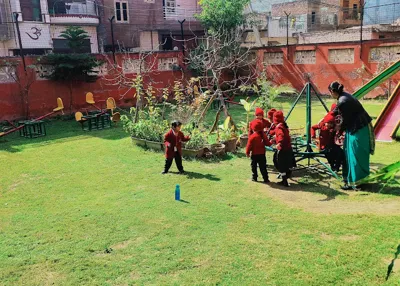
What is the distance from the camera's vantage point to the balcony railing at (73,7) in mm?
24812

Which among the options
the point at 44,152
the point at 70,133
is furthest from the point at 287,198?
the point at 70,133

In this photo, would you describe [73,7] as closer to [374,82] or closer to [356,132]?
[374,82]

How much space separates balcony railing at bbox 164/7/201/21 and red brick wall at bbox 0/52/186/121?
337 inches

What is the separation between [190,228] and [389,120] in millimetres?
7868

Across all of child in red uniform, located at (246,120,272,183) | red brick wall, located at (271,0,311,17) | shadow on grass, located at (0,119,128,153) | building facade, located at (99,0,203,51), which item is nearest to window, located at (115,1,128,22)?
building facade, located at (99,0,203,51)

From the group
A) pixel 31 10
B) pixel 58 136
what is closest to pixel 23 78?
pixel 58 136

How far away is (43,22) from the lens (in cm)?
2391

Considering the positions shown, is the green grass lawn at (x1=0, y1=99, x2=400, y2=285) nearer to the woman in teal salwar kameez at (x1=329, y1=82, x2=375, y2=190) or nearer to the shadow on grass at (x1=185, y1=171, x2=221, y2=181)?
the shadow on grass at (x1=185, y1=171, x2=221, y2=181)

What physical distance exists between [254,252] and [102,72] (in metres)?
15.0

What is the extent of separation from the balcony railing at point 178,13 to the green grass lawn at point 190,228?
68.7 feet

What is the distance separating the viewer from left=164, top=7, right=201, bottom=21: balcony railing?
27.8 metres

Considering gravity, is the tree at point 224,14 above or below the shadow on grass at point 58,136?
above

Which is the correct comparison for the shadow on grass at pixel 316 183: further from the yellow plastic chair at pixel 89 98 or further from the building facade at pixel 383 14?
the building facade at pixel 383 14

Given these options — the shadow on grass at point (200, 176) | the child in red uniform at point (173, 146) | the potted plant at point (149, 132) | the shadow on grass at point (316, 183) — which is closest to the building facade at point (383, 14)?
the potted plant at point (149, 132)
